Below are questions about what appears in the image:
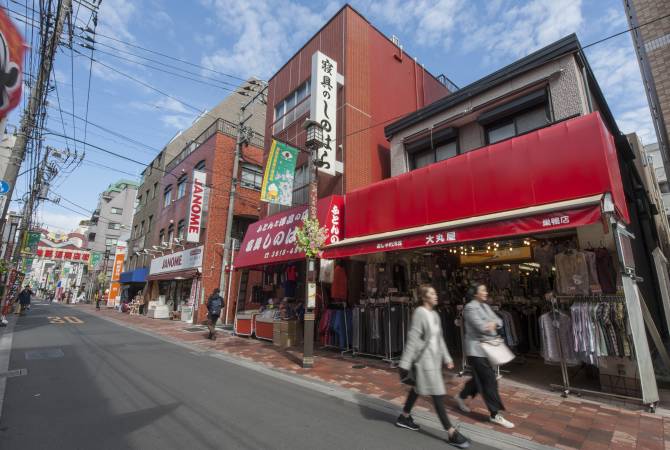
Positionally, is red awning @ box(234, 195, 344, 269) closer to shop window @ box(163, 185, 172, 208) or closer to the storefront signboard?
the storefront signboard

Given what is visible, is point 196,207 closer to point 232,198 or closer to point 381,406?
point 232,198

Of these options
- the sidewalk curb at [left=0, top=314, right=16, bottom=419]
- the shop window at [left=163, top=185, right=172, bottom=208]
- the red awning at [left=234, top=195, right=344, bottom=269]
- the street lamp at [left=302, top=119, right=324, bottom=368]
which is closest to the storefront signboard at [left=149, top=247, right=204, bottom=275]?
the shop window at [left=163, top=185, right=172, bottom=208]

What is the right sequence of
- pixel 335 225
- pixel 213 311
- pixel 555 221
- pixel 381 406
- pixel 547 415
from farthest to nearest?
pixel 213 311, pixel 335 225, pixel 555 221, pixel 381 406, pixel 547 415

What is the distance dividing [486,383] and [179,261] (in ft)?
70.9

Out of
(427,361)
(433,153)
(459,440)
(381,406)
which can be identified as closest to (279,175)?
(433,153)

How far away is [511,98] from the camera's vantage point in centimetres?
871

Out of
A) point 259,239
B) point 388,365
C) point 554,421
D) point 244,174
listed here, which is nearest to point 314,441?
point 554,421

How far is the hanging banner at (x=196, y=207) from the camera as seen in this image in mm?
19453

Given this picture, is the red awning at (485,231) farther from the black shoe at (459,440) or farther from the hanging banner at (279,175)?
the black shoe at (459,440)

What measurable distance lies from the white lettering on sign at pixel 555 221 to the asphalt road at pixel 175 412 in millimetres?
3822

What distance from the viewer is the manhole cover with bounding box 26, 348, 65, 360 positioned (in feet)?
28.3

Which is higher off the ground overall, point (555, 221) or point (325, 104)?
point (325, 104)

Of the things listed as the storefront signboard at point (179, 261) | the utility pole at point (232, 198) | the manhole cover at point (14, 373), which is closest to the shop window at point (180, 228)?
the storefront signboard at point (179, 261)

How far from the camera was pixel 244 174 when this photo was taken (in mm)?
22156
